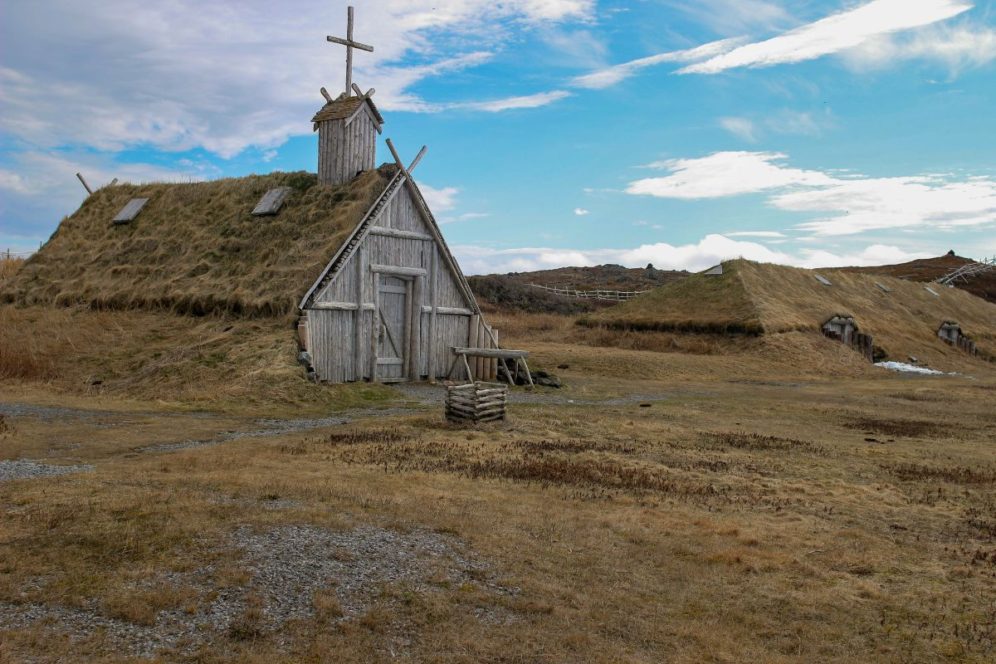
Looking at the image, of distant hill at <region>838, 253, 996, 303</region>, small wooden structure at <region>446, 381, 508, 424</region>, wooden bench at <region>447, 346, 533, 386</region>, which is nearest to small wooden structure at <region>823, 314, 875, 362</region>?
wooden bench at <region>447, 346, 533, 386</region>

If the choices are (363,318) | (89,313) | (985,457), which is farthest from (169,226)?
(985,457)

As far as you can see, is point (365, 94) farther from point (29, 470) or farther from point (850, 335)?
point (850, 335)

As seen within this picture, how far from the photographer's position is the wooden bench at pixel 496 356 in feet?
96.5

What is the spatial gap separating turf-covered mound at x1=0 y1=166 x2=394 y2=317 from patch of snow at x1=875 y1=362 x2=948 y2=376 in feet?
122

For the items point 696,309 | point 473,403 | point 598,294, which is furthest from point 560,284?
point 473,403

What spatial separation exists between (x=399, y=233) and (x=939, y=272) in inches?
4454

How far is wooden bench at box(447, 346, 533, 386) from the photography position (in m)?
29.4

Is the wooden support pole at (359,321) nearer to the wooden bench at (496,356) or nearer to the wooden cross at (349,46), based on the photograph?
the wooden bench at (496,356)

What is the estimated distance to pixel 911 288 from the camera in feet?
254

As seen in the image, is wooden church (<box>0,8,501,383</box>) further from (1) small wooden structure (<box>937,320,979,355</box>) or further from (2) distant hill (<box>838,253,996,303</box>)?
(2) distant hill (<box>838,253,996,303</box>)

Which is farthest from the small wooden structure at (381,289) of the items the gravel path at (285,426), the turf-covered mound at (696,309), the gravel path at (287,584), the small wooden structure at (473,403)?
the turf-covered mound at (696,309)

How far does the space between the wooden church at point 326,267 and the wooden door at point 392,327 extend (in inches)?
1.7

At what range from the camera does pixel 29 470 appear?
12.7m

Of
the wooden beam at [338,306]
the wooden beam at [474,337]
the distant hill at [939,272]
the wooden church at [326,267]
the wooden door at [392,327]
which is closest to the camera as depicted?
the wooden beam at [338,306]
